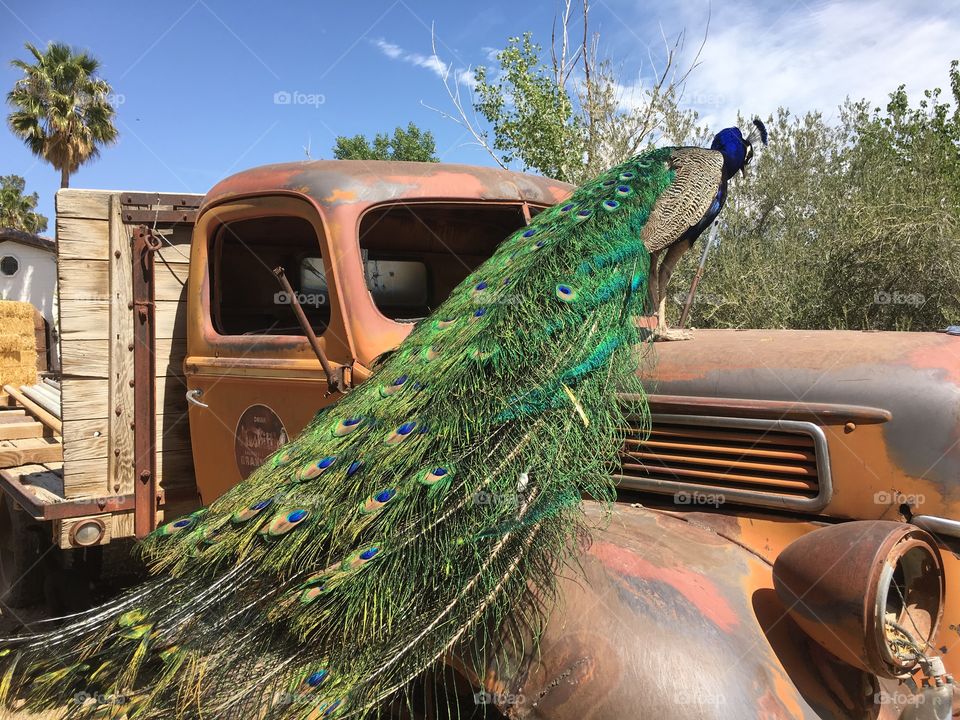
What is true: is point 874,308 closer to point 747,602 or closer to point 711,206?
point 711,206

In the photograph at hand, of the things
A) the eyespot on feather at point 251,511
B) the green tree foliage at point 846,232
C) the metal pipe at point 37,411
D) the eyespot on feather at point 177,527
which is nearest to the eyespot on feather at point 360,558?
the eyespot on feather at point 251,511

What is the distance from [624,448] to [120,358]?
251 centimetres

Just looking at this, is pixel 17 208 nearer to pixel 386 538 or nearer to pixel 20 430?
pixel 20 430

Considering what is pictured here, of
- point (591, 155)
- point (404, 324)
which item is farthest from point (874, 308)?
point (404, 324)

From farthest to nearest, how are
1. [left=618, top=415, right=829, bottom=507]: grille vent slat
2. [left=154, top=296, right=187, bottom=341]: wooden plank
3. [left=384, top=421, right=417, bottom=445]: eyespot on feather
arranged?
1. [left=154, top=296, right=187, bottom=341]: wooden plank
2. [left=618, top=415, right=829, bottom=507]: grille vent slat
3. [left=384, top=421, right=417, bottom=445]: eyespot on feather

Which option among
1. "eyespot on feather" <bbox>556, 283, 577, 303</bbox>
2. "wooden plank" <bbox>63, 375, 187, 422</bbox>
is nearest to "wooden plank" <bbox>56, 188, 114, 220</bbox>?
"wooden plank" <bbox>63, 375, 187, 422</bbox>

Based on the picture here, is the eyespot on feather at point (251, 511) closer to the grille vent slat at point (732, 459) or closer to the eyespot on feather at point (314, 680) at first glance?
the eyespot on feather at point (314, 680)

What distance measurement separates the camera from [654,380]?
2.58 metres

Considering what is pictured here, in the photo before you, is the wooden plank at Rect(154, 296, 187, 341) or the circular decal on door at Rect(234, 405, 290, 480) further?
the wooden plank at Rect(154, 296, 187, 341)

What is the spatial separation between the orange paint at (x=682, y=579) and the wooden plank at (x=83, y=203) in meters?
2.94

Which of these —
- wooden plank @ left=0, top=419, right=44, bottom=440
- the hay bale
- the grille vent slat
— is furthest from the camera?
the hay bale

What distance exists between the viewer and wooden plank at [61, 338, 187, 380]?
11.3 ft

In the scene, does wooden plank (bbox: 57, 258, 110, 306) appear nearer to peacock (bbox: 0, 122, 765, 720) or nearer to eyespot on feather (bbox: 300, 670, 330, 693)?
peacock (bbox: 0, 122, 765, 720)

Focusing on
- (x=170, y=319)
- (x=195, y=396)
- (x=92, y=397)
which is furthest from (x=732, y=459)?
(x=92, y=397)
